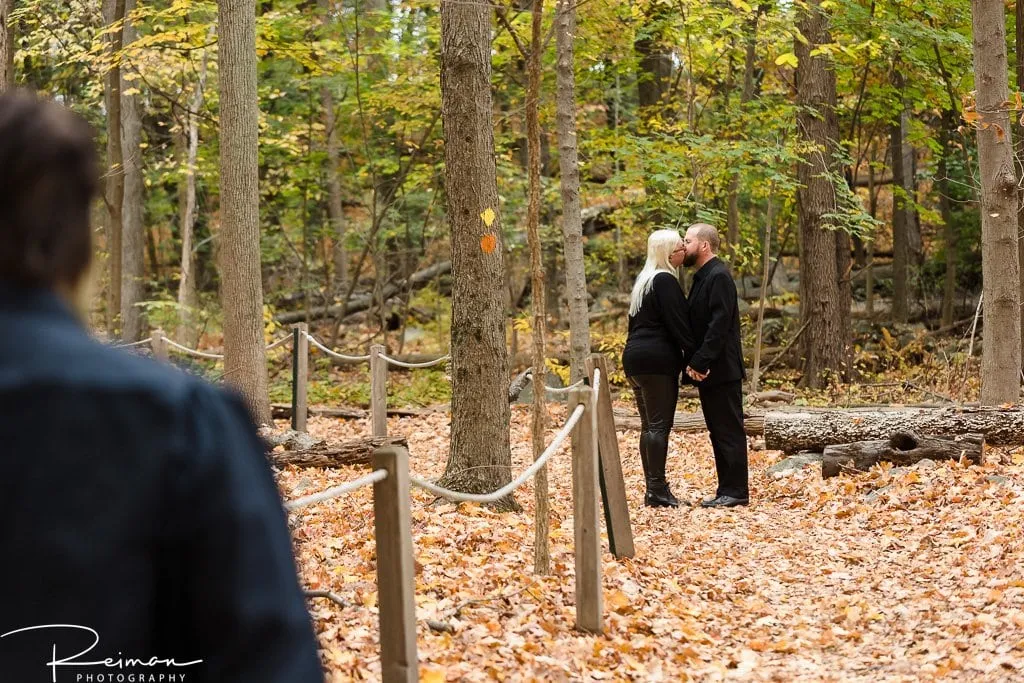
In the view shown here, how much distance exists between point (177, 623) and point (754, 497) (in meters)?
8.52

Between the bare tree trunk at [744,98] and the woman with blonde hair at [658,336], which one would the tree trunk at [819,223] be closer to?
the bare tree trunk at [744,98]

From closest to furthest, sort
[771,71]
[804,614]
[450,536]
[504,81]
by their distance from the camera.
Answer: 1. [804,614]
2. [450,536]
3. [504,81]
4. [771,71]

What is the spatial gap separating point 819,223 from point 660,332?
30.3 ft

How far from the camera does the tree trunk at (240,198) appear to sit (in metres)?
10.5

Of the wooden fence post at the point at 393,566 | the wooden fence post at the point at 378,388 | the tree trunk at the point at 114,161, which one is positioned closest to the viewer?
the wooden fence post at the point at 393,566

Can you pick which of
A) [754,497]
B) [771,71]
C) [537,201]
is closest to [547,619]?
[537,201]

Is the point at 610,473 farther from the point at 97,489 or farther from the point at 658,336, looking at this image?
the point at 97,489

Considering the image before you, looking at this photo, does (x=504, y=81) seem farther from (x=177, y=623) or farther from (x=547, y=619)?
(x=177, y=623)

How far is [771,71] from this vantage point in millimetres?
20672

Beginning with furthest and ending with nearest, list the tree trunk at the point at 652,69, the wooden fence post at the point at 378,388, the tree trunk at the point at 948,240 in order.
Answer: the tree trunk at the point at 948,240
the tree trunk at the point at 652,69
the wooden fence post at the point at 378,388

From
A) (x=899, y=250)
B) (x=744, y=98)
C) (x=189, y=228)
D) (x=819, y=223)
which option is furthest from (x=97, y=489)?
(x=899, y=250)

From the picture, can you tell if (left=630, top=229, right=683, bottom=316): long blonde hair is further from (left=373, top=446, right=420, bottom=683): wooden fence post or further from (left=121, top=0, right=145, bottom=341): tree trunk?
(left=121, top=0, right=145, bottom=341): tree trunk

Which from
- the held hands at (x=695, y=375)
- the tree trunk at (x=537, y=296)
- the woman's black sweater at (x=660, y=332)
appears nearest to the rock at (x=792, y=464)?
the held hands at (x=695, y=375)

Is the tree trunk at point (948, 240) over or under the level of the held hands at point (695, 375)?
over
